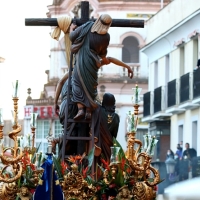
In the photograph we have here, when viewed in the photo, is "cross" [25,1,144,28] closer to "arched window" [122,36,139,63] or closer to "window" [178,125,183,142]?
"window" [178,125,183,142]

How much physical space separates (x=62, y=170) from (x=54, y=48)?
61.3 m

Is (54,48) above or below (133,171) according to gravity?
above

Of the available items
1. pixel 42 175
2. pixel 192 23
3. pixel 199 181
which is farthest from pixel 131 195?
pixel 192 23

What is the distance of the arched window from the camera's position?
7594 centimetres

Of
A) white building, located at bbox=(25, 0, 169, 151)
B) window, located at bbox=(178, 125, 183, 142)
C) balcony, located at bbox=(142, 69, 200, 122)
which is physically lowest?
window, located at bbox=(178, 125, 183, 142)

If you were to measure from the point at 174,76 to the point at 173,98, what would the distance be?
1.49 metres

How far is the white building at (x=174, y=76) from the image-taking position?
1642 inches

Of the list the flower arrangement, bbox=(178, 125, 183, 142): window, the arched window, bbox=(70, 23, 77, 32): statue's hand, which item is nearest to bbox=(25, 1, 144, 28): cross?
bbox=(70, 23, 77, 32): statue's hand

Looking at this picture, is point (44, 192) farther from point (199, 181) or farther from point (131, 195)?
point (199, 181)

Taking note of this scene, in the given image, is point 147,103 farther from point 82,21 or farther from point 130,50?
point 82,21

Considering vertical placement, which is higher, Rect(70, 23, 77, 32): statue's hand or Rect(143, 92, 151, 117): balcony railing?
Rect(143, 92, 151, 117): balcony railing

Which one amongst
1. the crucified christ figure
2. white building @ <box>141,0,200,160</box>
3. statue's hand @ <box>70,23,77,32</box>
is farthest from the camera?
white building @ <box>141,0,200,160</box>

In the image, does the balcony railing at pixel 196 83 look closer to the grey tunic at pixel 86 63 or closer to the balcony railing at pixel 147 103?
the balcony railing at pixel 147 103

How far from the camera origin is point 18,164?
15062 mm
